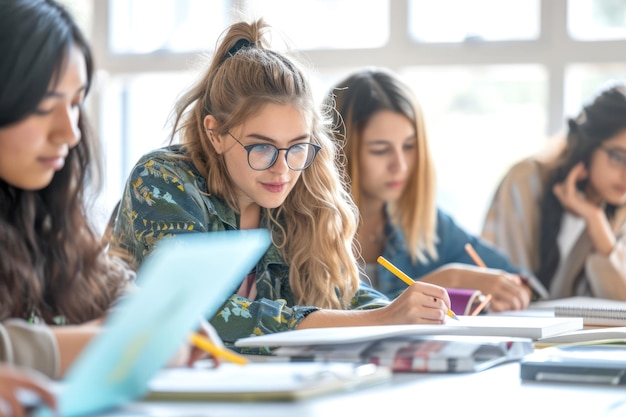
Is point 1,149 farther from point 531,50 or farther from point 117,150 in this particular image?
point 117,150

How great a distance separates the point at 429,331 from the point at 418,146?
4.75ft

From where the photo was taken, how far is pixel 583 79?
13.4 ft

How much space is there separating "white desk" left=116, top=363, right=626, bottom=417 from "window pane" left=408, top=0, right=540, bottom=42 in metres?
2.98

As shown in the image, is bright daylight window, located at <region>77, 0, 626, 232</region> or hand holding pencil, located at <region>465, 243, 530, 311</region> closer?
hand holding pencil, located at <region>465, 243, 530, 311</region>

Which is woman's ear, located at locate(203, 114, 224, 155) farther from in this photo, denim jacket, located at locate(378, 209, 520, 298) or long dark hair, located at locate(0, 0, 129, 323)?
denim jacket, located at locate(378, 209, 520, 298)

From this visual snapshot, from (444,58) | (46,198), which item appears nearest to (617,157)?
(444,58)

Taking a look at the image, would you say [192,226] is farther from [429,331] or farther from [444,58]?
[444,58]

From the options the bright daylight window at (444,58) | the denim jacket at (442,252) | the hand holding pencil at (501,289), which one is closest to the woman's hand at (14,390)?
the hand holding pencil at (501,289)

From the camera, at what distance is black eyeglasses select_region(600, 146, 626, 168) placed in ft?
10.5

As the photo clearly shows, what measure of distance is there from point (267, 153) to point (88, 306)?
62 centimetres

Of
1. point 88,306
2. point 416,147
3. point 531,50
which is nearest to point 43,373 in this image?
point 88,306

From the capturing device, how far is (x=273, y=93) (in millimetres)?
1974

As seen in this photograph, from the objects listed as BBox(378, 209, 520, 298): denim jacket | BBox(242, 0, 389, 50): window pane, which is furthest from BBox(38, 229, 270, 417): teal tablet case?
BBox(242, 0, 389, 50): window pane

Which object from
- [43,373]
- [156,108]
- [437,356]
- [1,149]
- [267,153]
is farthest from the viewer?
[156,108]
